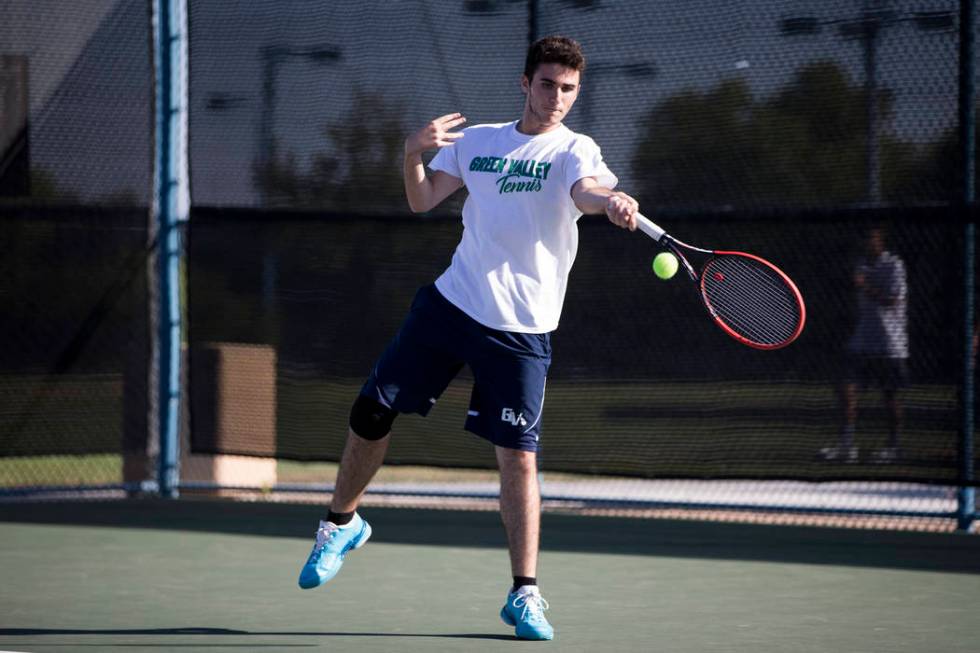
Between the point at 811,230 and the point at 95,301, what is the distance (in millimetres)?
3454

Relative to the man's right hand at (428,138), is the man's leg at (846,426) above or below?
below

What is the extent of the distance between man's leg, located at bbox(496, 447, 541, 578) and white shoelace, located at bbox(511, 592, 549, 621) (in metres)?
0.06

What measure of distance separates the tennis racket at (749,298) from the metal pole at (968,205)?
199 cm

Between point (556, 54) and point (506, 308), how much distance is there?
72 centimetres

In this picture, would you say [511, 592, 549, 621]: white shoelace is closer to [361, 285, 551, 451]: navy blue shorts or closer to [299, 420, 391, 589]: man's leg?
[361, 285, 551, 451]: navy blue shorts

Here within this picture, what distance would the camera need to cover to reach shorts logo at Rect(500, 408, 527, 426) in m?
4.45

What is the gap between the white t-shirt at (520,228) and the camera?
14.6ft

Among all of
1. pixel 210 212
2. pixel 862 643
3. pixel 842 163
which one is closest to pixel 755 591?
pixel 862 643

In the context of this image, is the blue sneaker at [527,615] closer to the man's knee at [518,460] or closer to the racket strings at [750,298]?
the man's knee at [518,460]

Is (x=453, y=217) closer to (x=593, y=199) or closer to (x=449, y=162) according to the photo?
(x=449, y=162)

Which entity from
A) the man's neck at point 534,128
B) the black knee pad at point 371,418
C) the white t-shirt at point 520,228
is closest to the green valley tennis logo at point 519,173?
the white t-shirt at point 520,228

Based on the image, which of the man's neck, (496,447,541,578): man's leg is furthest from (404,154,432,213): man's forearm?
(496,447,541,578): man's leg

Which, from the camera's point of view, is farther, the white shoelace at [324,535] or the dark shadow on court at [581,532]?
the dark shadow on court at [581,532]

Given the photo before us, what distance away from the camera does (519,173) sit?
4453 millimetres
